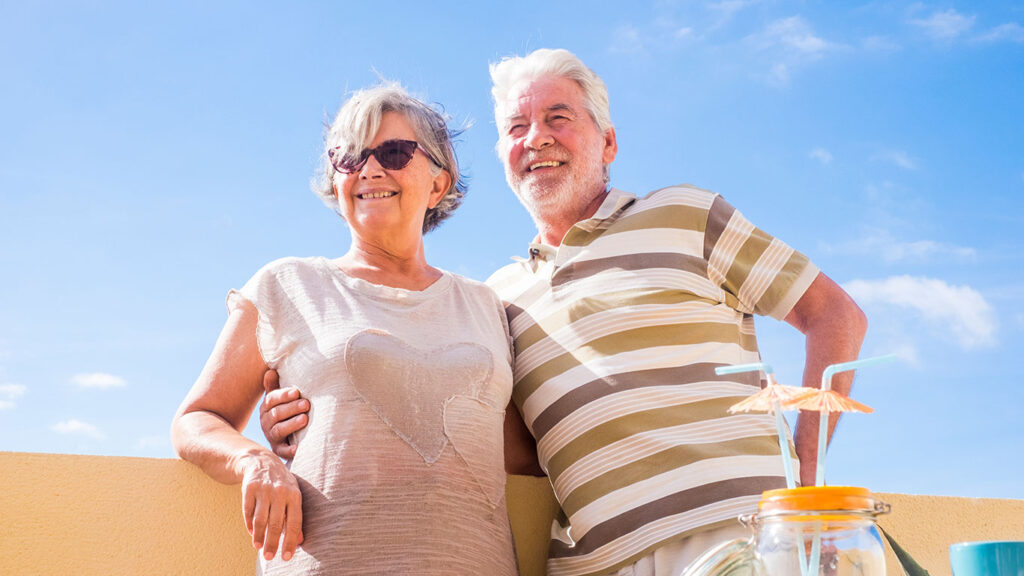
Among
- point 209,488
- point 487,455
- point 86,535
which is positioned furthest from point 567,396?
point 86,535

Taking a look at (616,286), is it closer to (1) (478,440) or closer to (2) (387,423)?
(1) (478,440)

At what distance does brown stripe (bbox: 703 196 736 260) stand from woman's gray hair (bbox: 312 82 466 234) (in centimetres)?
83

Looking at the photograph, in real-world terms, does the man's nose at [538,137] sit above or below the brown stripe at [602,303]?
above

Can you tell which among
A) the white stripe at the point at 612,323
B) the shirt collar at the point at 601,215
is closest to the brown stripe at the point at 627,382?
the white stripe at the point at 612,323

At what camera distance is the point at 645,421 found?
2400 millimetres

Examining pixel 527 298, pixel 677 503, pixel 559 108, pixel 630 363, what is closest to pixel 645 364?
pixel 630 363

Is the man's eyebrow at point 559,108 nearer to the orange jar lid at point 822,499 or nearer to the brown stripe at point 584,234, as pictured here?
the brown stripe at point 584,234

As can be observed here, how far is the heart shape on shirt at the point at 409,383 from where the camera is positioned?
2.13 m

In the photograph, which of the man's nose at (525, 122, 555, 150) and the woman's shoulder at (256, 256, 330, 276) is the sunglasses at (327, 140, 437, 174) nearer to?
the woman's shoulder at (256, 256, 330, 276)

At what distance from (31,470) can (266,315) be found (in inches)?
32.9

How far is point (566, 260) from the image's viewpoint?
2.85 metres

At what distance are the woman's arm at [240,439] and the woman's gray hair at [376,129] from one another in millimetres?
582

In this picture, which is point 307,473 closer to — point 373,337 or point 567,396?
point 373,337

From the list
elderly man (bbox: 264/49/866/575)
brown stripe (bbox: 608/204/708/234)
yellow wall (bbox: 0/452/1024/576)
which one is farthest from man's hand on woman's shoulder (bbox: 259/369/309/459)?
brown stripe (bbox: 608/204/708/234)
